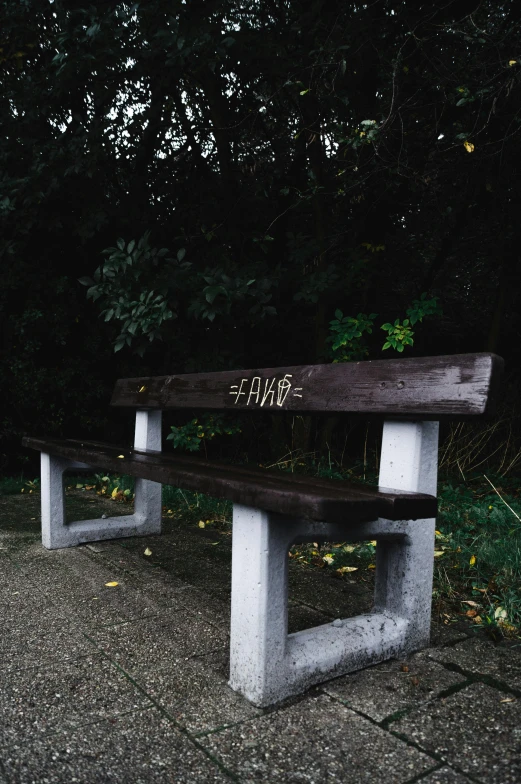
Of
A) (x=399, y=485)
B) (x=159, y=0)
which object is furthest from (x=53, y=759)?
(x=159, y=0)

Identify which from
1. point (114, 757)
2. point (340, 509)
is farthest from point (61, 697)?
point (340, 509)

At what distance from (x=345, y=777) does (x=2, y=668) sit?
1127 mm

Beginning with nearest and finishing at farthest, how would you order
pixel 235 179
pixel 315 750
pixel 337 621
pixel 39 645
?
pixel 315 750
pixel 337 621
pixel 39 645
pixel 235 179

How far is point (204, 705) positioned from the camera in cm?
170

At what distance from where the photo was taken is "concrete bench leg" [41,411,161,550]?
10.7 ft

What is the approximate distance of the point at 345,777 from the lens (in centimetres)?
137

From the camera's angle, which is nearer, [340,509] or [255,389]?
[340,509]

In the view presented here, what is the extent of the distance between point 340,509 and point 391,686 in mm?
684

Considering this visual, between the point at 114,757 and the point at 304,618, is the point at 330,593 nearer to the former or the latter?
the point at 304,618

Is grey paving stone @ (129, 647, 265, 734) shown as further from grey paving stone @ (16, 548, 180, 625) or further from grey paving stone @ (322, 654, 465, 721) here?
grey paving stone @ (16, 548, 180, 625)

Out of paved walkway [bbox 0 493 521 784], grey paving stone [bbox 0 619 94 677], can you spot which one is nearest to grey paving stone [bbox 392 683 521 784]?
paved walkway [bbox 0 493 521 784]

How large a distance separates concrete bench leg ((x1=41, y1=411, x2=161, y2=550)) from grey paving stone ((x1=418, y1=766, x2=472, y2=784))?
228cm

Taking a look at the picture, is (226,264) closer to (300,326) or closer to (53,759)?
(300,326)

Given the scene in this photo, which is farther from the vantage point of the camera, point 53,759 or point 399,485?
point 399,485
